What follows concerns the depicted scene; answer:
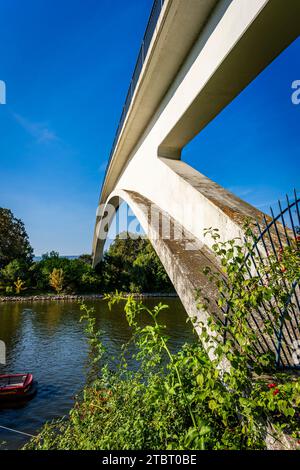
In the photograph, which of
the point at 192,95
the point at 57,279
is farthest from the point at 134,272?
the point at 192,95

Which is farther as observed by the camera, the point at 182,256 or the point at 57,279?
the point at 57,279

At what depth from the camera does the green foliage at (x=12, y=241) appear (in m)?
46.5

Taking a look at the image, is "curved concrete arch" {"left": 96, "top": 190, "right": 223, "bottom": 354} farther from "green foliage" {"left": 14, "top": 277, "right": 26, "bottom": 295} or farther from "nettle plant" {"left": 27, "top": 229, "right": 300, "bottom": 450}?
"green foliage" {"left": 14, "top": 277, "right": 26, "bottom": 295}

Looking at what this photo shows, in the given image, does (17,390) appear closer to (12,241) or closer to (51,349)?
(51,349)

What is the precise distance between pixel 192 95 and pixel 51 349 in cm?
1685

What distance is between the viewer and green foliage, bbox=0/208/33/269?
4647 cm

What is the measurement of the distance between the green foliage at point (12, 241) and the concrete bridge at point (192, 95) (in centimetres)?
4478

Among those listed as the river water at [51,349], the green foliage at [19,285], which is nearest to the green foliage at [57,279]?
the green foliage at [19,285]

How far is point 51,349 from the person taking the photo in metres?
16.8

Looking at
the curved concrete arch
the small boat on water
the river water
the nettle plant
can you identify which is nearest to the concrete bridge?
the curved concrete arch

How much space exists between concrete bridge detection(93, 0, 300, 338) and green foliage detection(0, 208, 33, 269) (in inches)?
1763

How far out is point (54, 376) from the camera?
12.8 meters

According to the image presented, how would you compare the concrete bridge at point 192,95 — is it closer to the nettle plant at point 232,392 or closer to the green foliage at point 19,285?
the nettle plant at point 232,392
